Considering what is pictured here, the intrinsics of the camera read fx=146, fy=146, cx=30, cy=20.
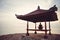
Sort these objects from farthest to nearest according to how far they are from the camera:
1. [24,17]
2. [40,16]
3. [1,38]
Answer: [1,38] < [24,17] < [40,16]

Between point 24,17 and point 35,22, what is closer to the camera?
point 24,17

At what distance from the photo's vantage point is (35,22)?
327cm

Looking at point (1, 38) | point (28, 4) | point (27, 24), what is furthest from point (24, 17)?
point (1, 38)

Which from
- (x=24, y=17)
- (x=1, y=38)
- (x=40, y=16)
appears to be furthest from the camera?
(x=1, y=38)

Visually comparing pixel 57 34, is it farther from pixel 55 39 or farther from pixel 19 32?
pixel 19 32

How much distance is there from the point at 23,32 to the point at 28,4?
0.63 meters

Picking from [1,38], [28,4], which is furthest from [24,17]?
[1,38]

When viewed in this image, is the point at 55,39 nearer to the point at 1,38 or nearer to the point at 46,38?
the point at 46,38

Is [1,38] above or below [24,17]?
below

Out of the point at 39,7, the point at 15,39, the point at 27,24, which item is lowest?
the point at 15,39

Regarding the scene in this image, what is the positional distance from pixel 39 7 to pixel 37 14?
Result: 1.20ft

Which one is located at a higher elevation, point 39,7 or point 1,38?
point 39,7

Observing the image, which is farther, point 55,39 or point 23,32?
point 23,32

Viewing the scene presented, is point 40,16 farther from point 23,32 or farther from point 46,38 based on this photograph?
point 23,32
